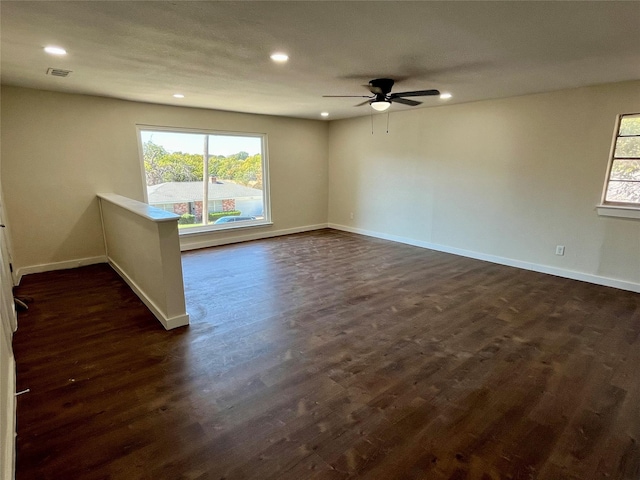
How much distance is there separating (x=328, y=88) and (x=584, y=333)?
3.69 meters

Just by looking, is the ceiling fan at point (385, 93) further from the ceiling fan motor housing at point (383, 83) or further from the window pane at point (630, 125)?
the window pane at point (630, 125)

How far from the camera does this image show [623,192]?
3932 mm

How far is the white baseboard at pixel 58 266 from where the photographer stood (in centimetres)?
441

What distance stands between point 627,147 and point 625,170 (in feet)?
0.86

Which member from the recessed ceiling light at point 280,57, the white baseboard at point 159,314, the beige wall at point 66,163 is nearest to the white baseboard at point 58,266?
the beige wall at point 66,163

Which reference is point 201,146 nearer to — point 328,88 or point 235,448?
point 328,88

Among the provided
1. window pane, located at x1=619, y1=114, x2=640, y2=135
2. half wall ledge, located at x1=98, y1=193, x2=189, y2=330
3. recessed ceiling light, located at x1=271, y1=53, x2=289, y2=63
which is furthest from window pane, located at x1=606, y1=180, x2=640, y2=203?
half wall ledge, located at x1=98, y1=193, x2=189, y2=330

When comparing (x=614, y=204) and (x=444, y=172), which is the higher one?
(x=444, y=172)

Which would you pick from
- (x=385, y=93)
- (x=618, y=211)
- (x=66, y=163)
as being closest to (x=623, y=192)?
(x=618, y=211)

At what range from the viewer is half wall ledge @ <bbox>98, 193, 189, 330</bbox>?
282cm

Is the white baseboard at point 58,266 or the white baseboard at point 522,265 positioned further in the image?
the white baseboard at point 58,266

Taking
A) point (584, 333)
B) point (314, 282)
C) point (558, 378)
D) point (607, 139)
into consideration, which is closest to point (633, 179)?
point (607, 139)

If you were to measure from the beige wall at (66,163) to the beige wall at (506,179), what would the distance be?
343 centimetres

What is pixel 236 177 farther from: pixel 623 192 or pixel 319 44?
pixel 623 192
